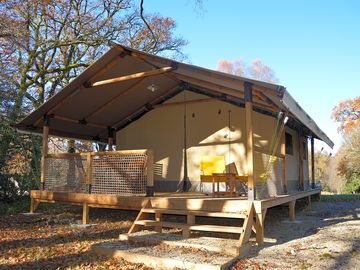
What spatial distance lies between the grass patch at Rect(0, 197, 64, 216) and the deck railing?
1.41 m

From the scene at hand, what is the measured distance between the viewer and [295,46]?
13.3 m

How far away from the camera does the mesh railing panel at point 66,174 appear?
26.4 feet

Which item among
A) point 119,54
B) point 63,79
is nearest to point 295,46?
point 119,54

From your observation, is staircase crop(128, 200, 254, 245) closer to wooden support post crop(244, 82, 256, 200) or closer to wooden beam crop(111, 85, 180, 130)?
wooden support post crop(244, 82, 256, 200)

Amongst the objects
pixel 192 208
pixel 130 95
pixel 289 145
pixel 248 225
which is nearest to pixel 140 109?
pixel 130 95

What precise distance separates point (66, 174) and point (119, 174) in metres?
1.91

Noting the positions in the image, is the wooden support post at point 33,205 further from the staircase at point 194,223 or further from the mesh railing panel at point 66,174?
the staircase at point 194,223


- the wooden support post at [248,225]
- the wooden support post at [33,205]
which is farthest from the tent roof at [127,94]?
the wooden support post at [33,205]

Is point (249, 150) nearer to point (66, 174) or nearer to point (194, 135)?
point (194, 135)

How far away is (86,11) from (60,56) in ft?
7.72

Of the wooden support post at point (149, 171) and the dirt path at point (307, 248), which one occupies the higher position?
the wooden support post at point (149, 171)

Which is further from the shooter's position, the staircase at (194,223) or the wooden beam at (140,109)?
the wooden beam at (140,109)

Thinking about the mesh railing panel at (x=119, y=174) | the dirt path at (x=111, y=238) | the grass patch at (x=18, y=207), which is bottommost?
the dirt path at (x=111, y=238)

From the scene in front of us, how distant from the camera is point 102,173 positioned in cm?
759
